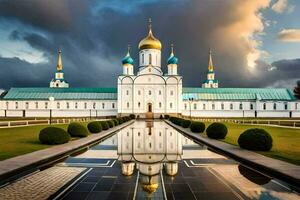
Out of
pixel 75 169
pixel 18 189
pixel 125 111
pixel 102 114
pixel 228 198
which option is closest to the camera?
pixel 228 198

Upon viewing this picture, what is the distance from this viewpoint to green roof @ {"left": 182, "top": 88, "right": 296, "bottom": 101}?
6938cm

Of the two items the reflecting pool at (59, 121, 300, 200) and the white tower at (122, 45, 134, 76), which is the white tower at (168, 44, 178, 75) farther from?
the reflecting pool at (59, 121, 300, 200)

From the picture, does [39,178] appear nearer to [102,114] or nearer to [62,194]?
[62,194]

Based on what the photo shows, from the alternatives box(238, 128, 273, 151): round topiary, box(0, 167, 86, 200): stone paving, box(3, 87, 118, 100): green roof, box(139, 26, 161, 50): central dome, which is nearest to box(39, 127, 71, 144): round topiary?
box(0, 167, 86, 200): stone paving

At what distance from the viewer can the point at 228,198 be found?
19.4ft

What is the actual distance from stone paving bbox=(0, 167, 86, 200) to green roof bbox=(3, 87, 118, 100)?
60732 millimetres

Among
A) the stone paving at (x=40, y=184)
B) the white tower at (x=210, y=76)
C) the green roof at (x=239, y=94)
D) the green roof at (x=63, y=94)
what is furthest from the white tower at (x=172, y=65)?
the stone paving at (x=40, y=184)

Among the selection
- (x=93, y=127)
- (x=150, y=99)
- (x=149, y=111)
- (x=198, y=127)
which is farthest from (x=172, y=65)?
(x=93, y=127)

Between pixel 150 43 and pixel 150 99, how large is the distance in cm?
1165

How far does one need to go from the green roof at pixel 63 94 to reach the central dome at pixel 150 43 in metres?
14.8

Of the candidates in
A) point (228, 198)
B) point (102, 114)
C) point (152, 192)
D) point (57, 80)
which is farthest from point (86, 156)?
point (57, 80)

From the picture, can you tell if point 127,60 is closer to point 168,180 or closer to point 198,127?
point 198,127

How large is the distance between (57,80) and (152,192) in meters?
91.5

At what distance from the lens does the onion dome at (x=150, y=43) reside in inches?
2389
